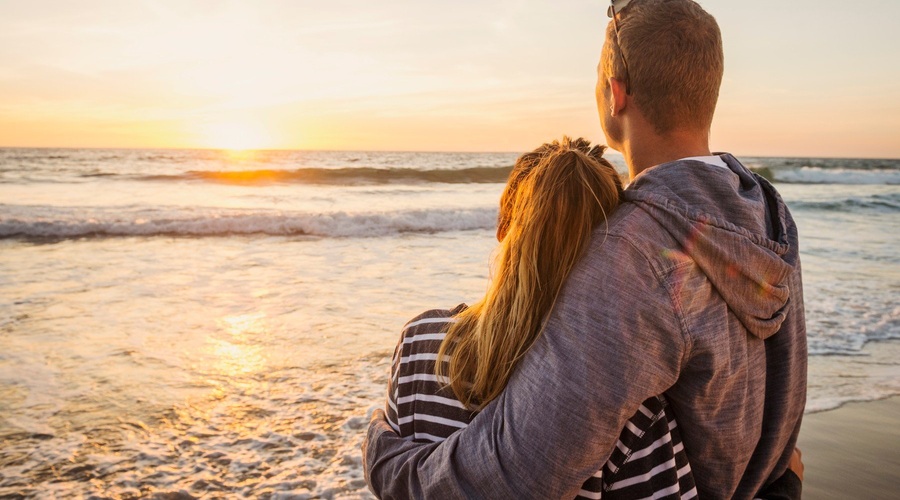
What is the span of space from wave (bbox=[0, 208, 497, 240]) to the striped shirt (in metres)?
11.7

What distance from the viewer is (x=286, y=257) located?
33.8 feet

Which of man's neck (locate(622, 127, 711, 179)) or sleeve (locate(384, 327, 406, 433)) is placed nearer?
man's neck (locate(622, 127, 711, 179))

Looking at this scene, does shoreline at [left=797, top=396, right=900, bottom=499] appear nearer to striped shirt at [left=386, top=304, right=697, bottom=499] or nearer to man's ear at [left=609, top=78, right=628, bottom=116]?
striped shirt at [left=386, top=304, right=697, bottom=499]

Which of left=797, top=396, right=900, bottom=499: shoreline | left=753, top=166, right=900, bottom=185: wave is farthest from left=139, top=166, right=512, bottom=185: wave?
left=797, top=396, right=900, bottom=499: shoreline

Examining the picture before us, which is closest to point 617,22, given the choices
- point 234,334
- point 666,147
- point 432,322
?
point 666,147

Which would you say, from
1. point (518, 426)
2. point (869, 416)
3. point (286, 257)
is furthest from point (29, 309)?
point (869, 416)

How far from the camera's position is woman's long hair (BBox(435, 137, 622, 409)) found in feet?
4.52

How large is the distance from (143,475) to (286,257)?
6928mm

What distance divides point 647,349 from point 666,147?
0.57m

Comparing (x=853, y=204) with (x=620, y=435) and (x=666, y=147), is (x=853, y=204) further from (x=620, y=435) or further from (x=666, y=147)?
(x=620, y=435)

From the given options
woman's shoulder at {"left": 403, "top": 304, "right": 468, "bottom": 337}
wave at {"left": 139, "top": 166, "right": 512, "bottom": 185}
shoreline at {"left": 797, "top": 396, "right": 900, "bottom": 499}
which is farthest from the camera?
wave at {"left": 139, "top": 166, "right": 512, "bottom": 185}

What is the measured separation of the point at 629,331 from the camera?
122cm

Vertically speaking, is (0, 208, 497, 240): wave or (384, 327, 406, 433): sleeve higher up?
(384, 327, 406, 433): sleeve

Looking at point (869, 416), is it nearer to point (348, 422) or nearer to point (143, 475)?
point (348, 422)
